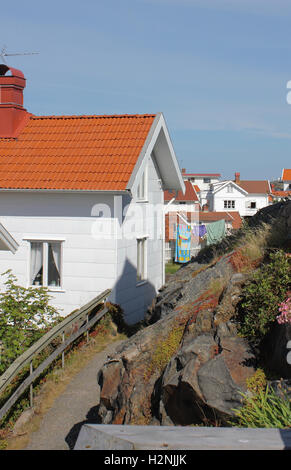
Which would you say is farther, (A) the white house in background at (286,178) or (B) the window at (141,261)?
(A) the white house in background at (286,178)

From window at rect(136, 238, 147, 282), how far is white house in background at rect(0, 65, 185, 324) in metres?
0.07

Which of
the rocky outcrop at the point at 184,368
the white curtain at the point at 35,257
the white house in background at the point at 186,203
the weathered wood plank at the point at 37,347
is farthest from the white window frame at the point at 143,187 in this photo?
the white house in background at the point at 186,203

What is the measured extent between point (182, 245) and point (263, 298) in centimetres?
4417

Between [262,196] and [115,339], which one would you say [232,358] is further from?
[262,196]

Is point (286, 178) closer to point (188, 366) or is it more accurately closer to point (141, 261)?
point (141, 261)

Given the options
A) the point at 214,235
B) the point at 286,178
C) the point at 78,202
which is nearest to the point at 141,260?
the point at 214,235

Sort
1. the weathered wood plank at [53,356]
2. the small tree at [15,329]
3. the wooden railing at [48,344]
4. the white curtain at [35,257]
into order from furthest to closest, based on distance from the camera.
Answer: the white curtain at [35,257] → the small tree at [15,329] → the weathered wood plank at [53,356] → the wooden railing at [48,344]

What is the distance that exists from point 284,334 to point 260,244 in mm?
3710

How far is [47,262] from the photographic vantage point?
16.8 m

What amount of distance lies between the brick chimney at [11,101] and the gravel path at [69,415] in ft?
32.6

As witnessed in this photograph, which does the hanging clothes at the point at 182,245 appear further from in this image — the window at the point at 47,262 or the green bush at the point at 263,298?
the green bush at the point at 263,298

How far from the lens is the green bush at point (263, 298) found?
7.48 m
